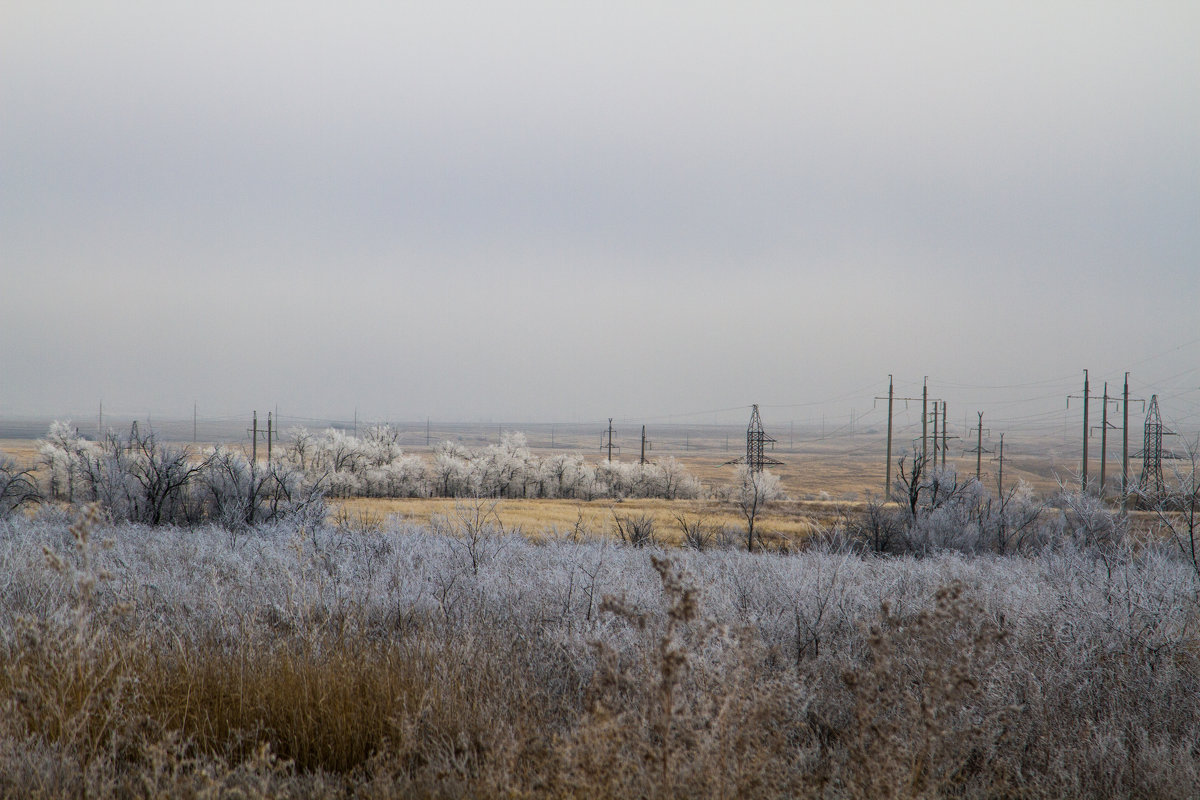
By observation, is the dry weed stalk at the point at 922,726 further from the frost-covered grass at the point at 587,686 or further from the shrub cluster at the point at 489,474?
the shrub cluster at the point at 489,474

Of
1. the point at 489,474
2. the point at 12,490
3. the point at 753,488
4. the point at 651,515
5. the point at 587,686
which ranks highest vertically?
the point at 587,686

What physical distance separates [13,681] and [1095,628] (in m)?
7.12

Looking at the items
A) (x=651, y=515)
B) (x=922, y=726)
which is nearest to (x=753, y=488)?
(x=651, y=515)

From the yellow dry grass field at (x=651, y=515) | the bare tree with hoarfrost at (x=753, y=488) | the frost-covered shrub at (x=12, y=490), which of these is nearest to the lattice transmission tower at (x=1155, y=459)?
the yellow dry grass field at (x=651, y=515)

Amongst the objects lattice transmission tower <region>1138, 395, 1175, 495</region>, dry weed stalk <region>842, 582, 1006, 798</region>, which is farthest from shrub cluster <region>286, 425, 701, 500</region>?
dry weed stalk <region>842, 582, 1006, 798</region>

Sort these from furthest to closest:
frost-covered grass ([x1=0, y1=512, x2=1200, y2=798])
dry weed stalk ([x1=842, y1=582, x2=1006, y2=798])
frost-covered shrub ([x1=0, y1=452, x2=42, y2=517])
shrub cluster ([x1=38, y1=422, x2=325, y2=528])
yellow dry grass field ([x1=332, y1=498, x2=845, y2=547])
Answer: yellow dry grass field ([x1=332, y1=498, x2=845, y2=547]) < frost-covered shrub ([x1=0, y1=452, x2=42, y2=517]) < shrub cluster ([x1=38, y1=422, x2=325, y2=528]) < frost-covered grass ([x1=0, y1=512, x2=1200, y2=798]) < dry weed stalk ([x1=842, y1=582, x2=1006, y2=798])

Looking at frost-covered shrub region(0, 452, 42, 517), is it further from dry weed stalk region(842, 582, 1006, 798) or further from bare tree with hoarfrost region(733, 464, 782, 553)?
bare tree with hoarfrost region(733, 464, 782, 553)

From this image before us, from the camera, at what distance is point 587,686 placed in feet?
14.6

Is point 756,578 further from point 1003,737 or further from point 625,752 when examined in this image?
point 625,752

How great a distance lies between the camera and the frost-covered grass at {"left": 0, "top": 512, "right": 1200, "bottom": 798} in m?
2.67

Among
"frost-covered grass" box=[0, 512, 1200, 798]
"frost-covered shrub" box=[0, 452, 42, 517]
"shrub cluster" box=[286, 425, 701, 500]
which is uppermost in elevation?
"frost-covered grass" box=[0, 512, 1200, 798]

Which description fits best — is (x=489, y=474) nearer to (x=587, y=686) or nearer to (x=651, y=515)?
(x=651, y=515)

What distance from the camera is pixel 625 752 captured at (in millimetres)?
2834

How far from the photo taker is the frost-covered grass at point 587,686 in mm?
2672
